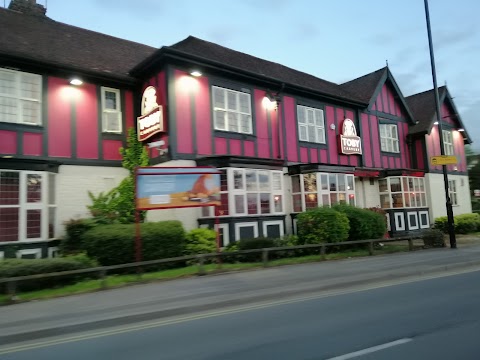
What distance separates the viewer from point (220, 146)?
16891mm

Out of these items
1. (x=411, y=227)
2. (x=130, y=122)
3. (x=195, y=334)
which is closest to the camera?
(x=195, y=334)

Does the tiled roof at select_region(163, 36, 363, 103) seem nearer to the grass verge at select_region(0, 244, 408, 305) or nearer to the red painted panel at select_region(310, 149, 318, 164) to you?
the red painted panel at select_region(310, 149, 318, 164)

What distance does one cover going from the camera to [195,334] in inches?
244

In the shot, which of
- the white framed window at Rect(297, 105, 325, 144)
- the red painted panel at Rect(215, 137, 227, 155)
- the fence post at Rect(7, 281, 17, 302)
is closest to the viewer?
the fence post at Rect(7, 281, 17, 302)

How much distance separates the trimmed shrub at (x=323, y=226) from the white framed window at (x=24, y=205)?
30.4 feet

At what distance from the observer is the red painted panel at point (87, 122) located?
613 inches

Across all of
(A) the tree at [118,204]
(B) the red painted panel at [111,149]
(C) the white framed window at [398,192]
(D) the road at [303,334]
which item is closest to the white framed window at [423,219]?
(C) the white framed window at [398,192]

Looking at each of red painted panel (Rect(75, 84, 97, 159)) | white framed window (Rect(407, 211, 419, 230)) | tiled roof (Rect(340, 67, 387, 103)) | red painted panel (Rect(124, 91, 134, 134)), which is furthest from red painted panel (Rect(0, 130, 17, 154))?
white framed window (Rect(407, 211, 419, 230))

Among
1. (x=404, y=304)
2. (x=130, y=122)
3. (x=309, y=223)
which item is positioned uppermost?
(x=130, y=122)

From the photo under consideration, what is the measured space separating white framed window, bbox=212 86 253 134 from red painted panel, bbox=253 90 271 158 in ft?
1.43

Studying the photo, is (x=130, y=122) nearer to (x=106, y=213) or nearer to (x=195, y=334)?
(x=106, y=213)

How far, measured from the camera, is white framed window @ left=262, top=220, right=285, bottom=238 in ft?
53.9

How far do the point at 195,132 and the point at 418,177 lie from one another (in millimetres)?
15044

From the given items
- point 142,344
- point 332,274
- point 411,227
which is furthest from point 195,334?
point 411,227
